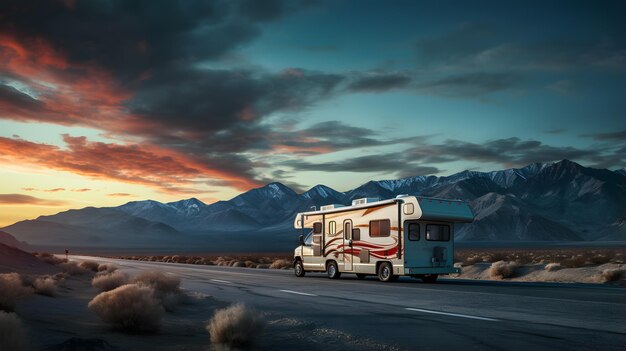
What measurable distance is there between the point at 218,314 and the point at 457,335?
3.80 metres

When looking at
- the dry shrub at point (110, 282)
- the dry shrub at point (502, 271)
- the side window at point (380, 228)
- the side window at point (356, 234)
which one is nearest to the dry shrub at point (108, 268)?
the dry shrub at point (110, 282)

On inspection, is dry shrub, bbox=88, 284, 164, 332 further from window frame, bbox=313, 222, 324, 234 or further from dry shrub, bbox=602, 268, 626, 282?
dry shrub, bbox=602, 268, 626, 282

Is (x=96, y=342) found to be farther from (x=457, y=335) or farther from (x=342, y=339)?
(x=457, y=335)

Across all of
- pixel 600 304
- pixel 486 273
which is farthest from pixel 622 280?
pixel 600 304

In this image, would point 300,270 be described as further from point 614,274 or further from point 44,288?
point 44,288

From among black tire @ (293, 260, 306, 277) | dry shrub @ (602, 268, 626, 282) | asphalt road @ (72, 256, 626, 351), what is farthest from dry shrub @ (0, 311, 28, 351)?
dry shrub @ (602, 268, 626, 282)

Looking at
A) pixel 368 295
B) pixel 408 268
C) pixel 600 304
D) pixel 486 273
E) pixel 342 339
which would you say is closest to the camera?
pixel 342 339

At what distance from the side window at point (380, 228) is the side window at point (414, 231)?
828 mm

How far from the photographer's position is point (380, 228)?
23.5m

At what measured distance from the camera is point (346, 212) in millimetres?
25656

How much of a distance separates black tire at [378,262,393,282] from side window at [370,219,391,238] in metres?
1.17

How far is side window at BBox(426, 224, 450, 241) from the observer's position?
76.1 ft

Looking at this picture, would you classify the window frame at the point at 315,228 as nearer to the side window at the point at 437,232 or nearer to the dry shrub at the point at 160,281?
the side window at the point at 437,232

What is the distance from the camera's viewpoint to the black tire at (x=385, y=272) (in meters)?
23.0
